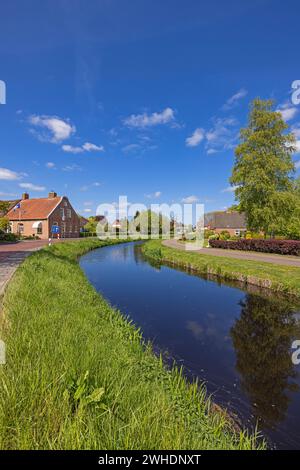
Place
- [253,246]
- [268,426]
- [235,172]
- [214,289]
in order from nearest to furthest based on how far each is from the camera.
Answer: [268,426] < [214,289] < [253,246] < [235,172]

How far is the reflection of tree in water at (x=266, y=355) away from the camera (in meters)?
4.39

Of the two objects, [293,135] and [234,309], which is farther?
[293,135]

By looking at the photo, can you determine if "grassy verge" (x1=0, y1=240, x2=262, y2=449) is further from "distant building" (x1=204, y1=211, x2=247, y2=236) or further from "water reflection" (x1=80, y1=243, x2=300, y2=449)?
"distant building" (x1=204, y1=211, x2=247, y2=236)

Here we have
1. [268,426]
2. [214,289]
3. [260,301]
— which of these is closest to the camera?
[268,426]

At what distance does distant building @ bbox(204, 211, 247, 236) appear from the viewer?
60.1 m

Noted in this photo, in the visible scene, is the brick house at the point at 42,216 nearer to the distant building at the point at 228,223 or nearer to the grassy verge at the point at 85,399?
the distant building at the point at 228,223

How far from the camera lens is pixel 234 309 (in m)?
9.26

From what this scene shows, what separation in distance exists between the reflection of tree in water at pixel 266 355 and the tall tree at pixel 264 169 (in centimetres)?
1826

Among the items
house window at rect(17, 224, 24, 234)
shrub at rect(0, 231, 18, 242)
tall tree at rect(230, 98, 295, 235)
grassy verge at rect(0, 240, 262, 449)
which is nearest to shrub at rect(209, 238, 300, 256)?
tall tree at rect(230, 98, 295, 235)

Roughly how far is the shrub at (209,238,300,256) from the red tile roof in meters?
29.1

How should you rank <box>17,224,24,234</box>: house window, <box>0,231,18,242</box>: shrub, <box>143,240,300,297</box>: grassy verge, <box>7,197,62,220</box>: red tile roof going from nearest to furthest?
<box>143,240,300,297</box>: grassy verge, <box>0,231,18,242</box>: shrub, <box>7,197,62,220</box>: red tile roof, <box>17,224,24,234</box>: house window
